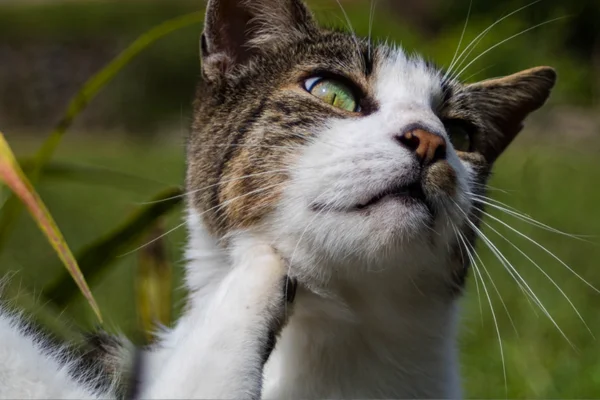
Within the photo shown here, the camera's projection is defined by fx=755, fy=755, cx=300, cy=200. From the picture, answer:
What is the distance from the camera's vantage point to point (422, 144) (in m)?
1.33

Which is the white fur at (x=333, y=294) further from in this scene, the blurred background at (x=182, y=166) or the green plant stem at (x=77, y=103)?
the green plant stem at (x=77, y=103)

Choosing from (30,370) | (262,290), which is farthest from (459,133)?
(30,370)

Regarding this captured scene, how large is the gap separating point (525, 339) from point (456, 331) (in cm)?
103

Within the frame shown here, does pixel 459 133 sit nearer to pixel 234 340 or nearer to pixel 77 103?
pixel 234 340

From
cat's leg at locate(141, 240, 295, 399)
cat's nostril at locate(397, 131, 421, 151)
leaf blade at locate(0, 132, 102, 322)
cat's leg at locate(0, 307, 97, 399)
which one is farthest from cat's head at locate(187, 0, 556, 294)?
cat's leg at locate(0, 307, 97, 399)

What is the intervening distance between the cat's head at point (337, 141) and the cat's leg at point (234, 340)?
0.36 ft

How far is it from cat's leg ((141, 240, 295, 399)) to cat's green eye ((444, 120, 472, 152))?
1.93ft

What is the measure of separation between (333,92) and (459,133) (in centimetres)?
35

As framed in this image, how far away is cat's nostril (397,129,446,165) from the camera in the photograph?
1322 mm

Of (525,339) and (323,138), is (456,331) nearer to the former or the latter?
(323,138)

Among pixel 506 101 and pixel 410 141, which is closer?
pixel 410 141

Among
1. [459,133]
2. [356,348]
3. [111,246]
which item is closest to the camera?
[356,348]

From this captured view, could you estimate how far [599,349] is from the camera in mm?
2475

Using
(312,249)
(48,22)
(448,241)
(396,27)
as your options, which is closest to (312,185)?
(312,249)
